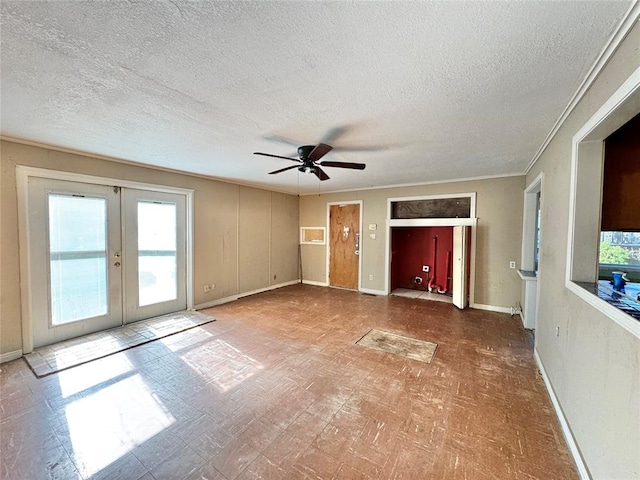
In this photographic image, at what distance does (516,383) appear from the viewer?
2.43 metres

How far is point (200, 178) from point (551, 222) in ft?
16.6

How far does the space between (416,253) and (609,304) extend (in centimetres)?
498

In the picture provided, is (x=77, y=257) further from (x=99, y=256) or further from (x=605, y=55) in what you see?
(x=605, y=55)

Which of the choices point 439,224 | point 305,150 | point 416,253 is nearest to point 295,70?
point 305,150

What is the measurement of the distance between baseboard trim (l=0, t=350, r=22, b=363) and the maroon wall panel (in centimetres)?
604

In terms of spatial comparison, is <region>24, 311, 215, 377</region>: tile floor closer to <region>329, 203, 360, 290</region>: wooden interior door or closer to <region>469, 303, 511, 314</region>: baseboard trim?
<region>329, 203, 360, 290</region>: wooden interior door

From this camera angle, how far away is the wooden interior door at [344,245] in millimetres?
6211

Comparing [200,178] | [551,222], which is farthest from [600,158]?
[200,178]

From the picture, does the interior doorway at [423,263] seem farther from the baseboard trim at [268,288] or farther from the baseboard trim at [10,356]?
the baseboard trim at [10,356]

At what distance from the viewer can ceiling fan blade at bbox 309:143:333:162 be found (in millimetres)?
2504

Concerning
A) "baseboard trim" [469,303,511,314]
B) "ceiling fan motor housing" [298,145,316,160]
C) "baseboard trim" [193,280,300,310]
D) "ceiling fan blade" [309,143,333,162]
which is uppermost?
"ceiling fan motor housing" [298,145,316,160]

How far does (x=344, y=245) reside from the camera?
21.0 ft

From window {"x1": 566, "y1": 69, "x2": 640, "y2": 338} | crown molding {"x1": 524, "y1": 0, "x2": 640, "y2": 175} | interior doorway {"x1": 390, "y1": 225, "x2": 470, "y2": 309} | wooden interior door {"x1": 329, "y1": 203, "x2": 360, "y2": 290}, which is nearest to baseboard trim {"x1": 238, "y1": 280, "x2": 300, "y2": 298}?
wooden interior door {"x1": 329, "y1": 203, "x2": 360, "y2": 290}

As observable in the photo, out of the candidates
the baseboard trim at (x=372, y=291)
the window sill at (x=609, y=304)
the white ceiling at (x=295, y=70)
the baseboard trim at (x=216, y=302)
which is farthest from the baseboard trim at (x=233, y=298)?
the window sill at (x=609, y=304)
